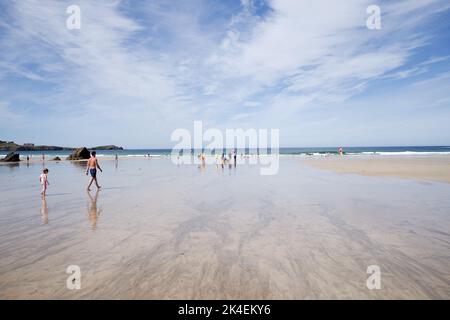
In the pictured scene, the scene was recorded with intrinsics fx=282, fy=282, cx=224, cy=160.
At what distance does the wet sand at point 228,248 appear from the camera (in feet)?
14.9

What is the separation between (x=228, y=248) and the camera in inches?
249

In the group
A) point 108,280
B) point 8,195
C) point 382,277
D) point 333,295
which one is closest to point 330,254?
point 382,277

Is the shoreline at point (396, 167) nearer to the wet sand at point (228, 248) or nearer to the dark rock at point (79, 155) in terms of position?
the wet sand at point (228, 248)

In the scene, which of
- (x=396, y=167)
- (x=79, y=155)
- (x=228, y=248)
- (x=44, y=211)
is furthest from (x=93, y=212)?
(x=79, y=155)

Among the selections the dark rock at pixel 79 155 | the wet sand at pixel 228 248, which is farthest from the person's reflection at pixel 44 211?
the dark rock at pixel 79 155

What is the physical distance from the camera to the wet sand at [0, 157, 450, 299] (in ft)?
14.9

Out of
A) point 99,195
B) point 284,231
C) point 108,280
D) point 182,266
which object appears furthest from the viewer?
point 99,195

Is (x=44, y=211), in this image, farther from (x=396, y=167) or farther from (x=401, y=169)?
(x=396, y=167)

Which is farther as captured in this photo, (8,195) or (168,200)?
(8,195)

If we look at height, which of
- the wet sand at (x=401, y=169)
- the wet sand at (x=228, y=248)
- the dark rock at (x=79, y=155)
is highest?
the dark rock at (x=79, y=155)

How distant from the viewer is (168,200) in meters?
12.2
